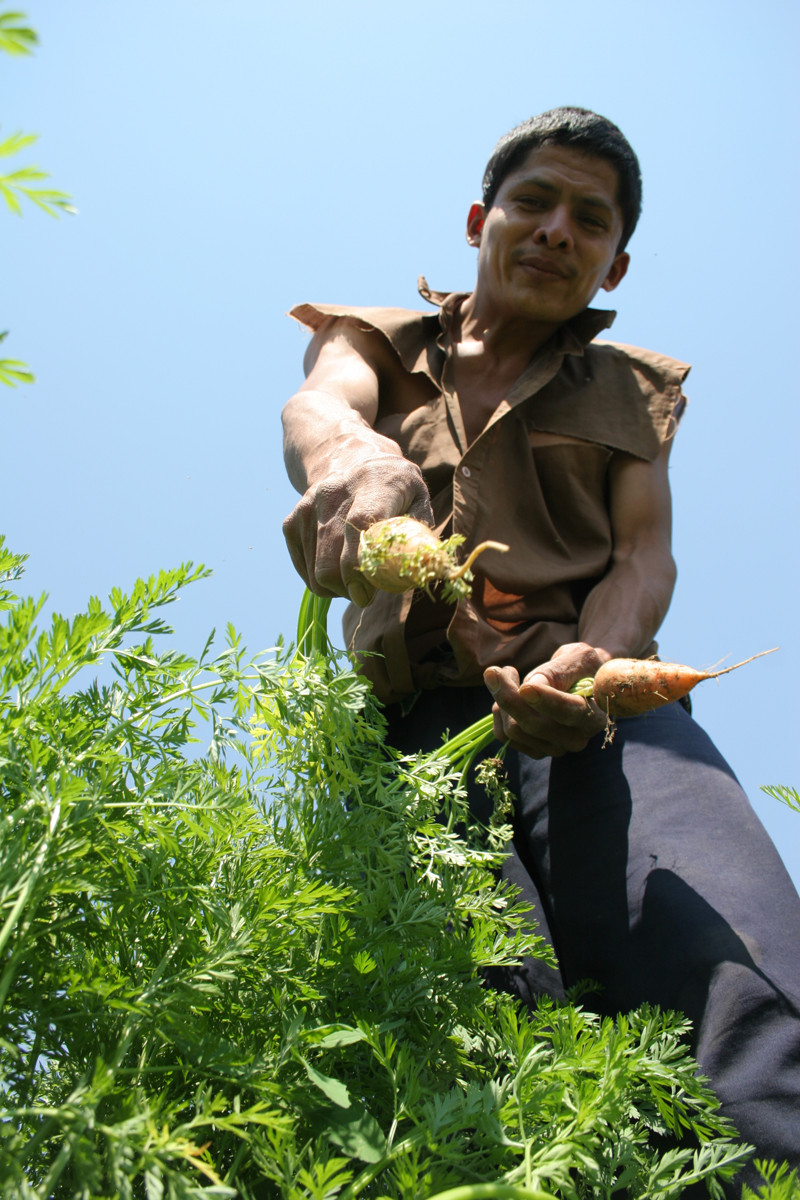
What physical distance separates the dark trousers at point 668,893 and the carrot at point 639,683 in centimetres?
16

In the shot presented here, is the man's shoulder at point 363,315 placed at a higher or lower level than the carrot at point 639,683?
higher

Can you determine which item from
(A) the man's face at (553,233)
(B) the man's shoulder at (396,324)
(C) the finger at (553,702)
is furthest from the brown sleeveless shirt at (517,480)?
(C) the finger at (553,702)

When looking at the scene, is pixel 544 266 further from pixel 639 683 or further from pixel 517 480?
pixel 639 683

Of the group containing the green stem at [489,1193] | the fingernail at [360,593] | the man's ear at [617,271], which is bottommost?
the green stem at [489,1193]

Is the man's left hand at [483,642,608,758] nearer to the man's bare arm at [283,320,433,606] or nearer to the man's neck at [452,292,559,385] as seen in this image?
the man's bare arm at [283,320,433,606]

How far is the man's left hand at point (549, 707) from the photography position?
146 cm

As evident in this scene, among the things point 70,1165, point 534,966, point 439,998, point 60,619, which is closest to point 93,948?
point 70,1165

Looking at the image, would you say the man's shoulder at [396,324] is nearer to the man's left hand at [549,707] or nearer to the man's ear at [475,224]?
the man's ear at [475,224]

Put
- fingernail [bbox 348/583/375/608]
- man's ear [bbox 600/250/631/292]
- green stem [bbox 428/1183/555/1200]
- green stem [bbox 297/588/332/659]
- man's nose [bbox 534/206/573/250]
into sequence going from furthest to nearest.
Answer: man's ear [bbox 600/250/631/292] < man's nose [bbox 534/206/573/250] < green stem [bbox 297/588/332/659] < fingernail [bbox 348/583/375/608] < green stem [bbox 428/1183/555/1200]

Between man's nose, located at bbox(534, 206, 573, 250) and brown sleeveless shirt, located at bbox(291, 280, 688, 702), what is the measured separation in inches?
8.4

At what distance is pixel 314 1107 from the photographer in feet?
2.82

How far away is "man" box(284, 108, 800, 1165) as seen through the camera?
1283 millimetres

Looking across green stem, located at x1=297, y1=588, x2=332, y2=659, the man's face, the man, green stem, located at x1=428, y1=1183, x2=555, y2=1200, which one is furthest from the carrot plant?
the man's face

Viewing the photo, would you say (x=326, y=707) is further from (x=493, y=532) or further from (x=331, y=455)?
(x=493, y=532)
